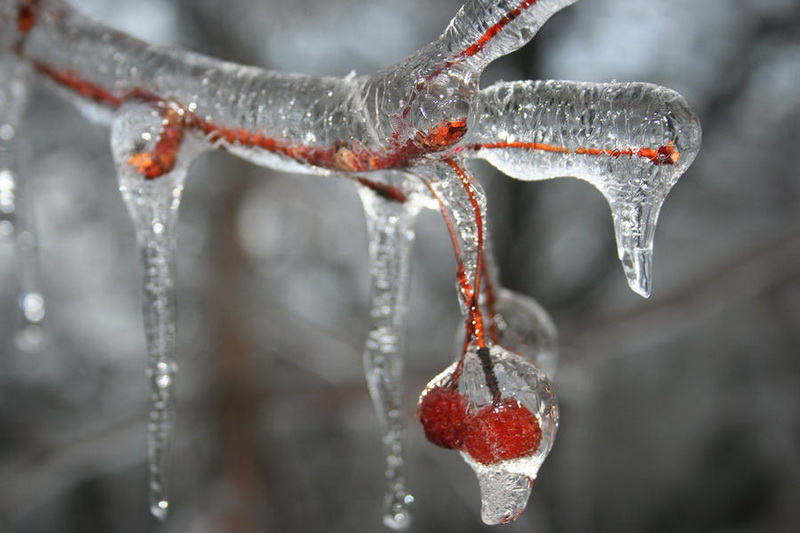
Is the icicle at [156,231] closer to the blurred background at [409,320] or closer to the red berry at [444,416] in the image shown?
the red berry at [444,416]

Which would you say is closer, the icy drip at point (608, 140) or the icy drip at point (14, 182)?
the icy drip at point (608, 140)

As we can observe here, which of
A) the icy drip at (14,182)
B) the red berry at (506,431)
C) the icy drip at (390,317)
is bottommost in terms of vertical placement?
the red berry at (506,431)

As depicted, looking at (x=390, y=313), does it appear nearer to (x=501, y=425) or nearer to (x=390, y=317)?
(x=390, y=317)

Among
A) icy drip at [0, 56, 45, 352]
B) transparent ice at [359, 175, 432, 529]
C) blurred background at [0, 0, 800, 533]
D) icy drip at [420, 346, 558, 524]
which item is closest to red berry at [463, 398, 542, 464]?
icy drip at [420, 346, 558, 524]

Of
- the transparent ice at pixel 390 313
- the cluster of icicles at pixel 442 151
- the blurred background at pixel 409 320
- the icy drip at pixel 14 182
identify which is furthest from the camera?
the blurred background at pixel 409 320

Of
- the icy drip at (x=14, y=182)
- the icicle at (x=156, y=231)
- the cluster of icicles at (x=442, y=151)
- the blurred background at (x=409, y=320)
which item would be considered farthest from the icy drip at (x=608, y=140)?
the blurred background at (x=409, y=320)

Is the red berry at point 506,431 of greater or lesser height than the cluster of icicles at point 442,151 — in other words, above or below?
below

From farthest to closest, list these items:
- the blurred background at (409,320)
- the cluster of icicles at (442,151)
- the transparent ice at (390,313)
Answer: the blurred background at (409,320), the transparent ice at (390,313), the cluster of icicles at (442,151)

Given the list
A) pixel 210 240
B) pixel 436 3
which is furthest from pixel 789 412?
pixel 210 240
